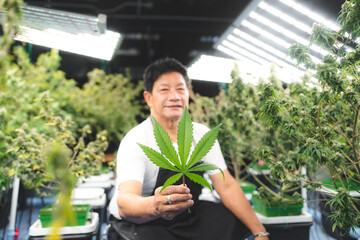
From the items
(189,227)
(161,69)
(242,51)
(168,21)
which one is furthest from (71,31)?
(168,21)

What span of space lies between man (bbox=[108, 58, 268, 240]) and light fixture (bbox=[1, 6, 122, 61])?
54cm

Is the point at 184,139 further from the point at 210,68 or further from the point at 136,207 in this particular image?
the point at 210,68

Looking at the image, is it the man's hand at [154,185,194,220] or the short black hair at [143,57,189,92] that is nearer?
the man's hand at [154,185,194,220]

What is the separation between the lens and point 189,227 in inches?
59.1

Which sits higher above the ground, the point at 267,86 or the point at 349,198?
the point at 267,86

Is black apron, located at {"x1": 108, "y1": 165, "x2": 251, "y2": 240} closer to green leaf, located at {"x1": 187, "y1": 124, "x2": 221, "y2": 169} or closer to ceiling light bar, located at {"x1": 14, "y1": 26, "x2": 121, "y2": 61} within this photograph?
green leaf, located at {"x1": 187, "y1": 124, "x2": 221, "y2": 169}

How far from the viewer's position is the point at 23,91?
3.10 metres

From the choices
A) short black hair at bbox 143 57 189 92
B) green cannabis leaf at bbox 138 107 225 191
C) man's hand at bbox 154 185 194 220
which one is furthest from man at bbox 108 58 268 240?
green cannabis leaf at bbox 138 107 225 191

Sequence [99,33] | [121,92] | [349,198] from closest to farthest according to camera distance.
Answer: [349,198] → [99,33] → [121,92]

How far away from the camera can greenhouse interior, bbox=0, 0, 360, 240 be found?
0.88 meters

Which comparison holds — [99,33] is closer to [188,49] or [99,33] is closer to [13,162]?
[13,162]

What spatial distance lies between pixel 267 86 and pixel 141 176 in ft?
2.47

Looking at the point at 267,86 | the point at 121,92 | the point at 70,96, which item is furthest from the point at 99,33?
the point at 121,92

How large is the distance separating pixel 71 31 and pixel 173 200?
5.20ft
